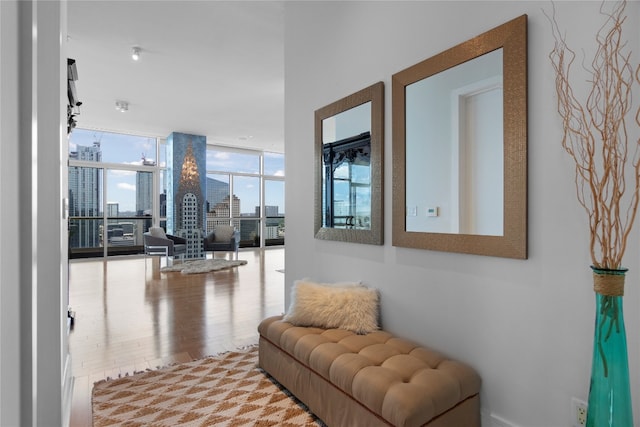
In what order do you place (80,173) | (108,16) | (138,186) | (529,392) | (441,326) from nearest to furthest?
(529,392)
(441,326)
(108,16)
(80,173)
(138,186)

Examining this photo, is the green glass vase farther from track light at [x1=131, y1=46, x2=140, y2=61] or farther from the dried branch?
track light at [x1=131, y1=46, x2=140, y2=61]

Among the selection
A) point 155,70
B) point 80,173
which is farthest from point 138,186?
point 155,70

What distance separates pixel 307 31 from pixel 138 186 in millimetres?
7255

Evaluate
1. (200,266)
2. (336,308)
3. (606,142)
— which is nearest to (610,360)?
(606,142)

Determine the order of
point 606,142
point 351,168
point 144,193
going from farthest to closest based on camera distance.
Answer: point 144,193 → point 351,168 → point 606,142

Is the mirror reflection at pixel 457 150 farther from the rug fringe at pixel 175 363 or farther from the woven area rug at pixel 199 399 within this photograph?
the rug fringe at pixel 175 363

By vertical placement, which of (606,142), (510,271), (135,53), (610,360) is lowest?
(610,360)

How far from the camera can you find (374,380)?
1.62 meters

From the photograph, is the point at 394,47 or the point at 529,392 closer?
the point at 529,392

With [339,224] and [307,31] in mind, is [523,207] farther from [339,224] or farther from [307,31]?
[307,31]

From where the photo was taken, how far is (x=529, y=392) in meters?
1.63

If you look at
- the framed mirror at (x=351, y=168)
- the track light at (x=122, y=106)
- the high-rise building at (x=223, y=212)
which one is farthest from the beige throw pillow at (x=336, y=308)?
the high-rise building at (x=223, y=212)

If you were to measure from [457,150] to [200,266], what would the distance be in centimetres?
621

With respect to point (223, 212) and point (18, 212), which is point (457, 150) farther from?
point (223, 212)
